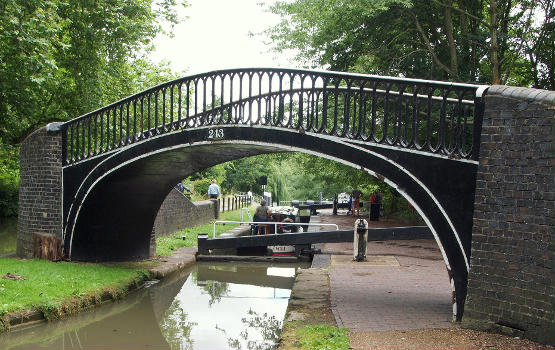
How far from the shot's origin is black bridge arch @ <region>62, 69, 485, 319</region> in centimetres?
700

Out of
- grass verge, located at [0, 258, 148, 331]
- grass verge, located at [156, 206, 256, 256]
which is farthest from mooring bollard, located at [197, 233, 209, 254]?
grass verge, located at [0, 258, 148, 331]

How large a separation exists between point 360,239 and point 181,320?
461 cm

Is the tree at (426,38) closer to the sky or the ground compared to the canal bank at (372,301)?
closer to the sky

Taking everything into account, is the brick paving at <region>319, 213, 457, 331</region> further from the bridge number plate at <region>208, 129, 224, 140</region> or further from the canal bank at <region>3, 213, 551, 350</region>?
the bridge number plate at <region>208, 129, 224, 140</region>

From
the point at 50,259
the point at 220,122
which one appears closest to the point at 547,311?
the point at 220,122

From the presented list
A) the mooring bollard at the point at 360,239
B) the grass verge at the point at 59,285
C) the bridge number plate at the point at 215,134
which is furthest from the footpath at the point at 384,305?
the grass verge at the point at 59,285

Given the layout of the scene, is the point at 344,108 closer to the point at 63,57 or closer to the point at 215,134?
the point at 215,134

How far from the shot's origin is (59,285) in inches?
356

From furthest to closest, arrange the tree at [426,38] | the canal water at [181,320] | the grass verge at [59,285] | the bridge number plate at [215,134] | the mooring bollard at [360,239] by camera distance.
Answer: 1. the tree at [426,38]
2. the mooring bollard at [360,239]
3. the bridge number plate at [215,134]
4. the grass verge at [59,285]
5. the canal water at [181,320]

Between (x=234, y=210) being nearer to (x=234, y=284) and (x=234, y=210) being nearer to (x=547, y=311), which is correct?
(x=234, y=284)

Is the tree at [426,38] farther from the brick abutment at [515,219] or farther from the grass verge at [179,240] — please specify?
the brick abutment at [515,219]

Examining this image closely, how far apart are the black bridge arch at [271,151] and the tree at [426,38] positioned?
1.28m

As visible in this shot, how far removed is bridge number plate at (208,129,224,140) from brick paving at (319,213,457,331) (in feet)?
10.1

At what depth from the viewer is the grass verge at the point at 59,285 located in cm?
808
